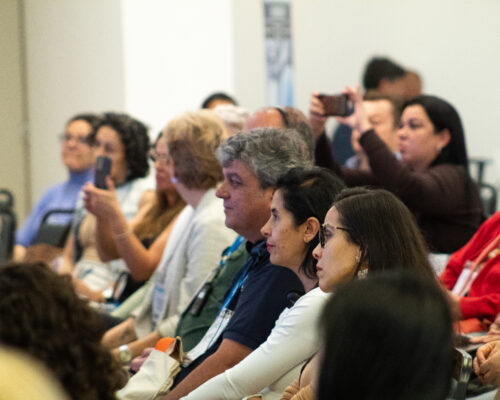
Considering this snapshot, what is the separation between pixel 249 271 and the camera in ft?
7.81

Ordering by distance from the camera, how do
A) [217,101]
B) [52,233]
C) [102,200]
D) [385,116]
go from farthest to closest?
[217,101]
[52,233]
[385,116]
[102,200]

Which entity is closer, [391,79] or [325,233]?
[325,233]

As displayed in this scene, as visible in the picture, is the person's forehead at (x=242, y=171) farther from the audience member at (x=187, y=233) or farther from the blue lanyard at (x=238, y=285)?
the audience member at (x=187, y=233)

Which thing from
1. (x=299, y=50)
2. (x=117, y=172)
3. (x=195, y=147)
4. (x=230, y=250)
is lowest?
(x=230, y=250)

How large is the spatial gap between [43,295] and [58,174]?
19.9ft

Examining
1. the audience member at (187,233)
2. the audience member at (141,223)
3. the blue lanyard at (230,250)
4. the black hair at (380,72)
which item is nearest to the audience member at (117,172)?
the audience member at (141,223)

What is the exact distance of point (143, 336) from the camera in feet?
10.6

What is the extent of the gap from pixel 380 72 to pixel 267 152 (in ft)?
9.64

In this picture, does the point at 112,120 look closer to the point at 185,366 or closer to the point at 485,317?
the point at 185,366

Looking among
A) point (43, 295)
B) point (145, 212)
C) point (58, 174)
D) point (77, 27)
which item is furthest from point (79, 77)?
point (43, 295)

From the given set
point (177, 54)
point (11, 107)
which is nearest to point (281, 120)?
point (177, 54)

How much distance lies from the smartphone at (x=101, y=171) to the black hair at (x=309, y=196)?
1.63 metres

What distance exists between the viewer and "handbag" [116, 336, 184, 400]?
2312mm

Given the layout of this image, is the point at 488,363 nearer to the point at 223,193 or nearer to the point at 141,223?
the point at 223,193
